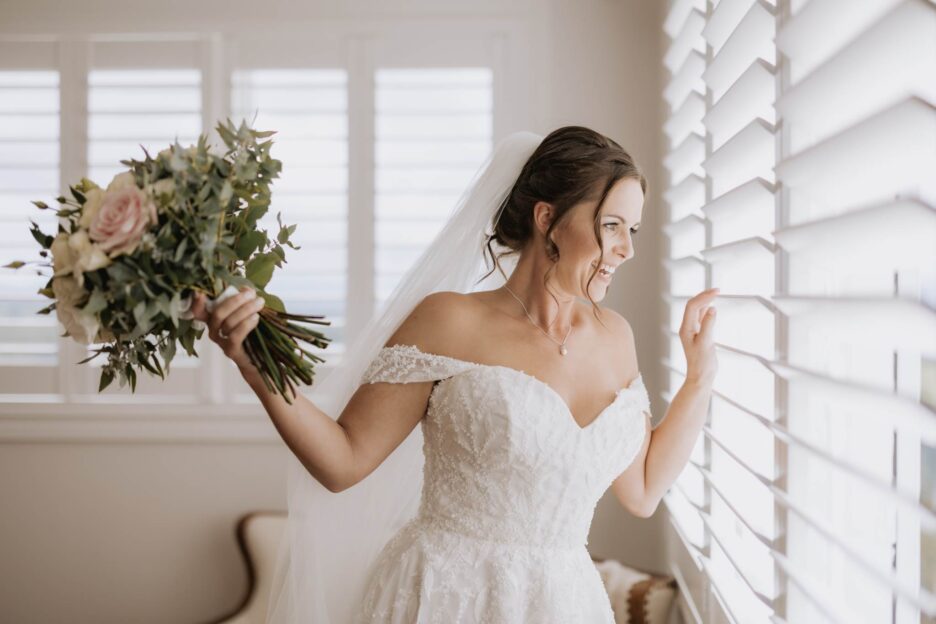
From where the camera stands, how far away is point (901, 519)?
992 millimetres

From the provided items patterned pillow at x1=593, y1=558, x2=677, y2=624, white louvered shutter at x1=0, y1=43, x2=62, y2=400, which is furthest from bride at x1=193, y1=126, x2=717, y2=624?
white louvered shutter at x1=0, y1=43, x2=62, y2=400

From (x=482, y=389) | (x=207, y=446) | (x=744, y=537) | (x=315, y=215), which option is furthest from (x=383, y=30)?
(x=744, y=537)

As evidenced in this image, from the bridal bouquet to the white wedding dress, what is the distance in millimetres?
400

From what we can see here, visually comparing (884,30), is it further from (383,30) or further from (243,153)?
(383,30)

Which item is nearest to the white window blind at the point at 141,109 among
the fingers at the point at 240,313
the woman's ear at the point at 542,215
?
the woman's ear at the point at 542,215

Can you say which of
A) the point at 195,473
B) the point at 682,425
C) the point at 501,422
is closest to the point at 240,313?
the point at 501,422

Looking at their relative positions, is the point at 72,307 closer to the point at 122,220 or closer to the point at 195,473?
the point at 122,220

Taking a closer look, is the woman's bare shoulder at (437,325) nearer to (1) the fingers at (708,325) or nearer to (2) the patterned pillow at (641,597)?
(1) the fingers at (708,325)

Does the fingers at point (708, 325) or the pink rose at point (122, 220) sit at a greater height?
the pink rose at point (122, 220)

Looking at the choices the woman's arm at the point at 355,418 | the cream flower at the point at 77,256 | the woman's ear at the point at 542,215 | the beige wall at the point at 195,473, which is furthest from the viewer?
the beige wall at the point at 195,473

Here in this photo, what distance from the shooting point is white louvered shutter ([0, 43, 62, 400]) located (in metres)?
2.83

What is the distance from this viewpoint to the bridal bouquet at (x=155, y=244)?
1013mm

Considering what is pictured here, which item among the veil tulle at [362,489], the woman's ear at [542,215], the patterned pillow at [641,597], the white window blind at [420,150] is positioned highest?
the white window blind at [420,150]

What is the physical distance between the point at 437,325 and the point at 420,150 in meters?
1.43
